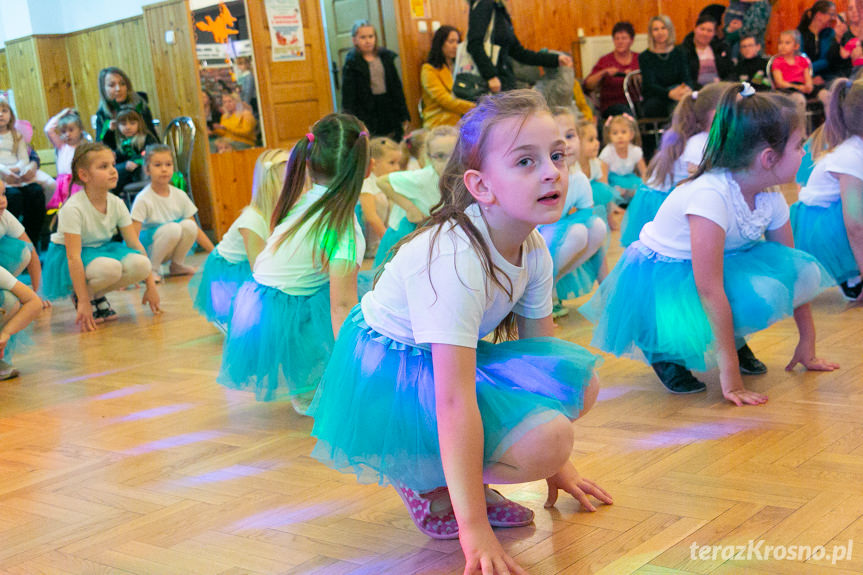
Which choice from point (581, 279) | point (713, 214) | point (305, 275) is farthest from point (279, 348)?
point (581, 279)

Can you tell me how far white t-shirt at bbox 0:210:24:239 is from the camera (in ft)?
11.8

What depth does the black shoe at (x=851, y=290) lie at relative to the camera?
122 inches

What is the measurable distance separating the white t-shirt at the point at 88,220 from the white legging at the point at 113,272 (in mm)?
127

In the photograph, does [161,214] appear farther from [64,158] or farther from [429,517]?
[429,517]

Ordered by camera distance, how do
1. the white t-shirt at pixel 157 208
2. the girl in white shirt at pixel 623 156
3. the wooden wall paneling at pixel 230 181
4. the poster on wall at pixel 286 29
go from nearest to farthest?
the white t-shirt at pixel 157 208 → the girl in white shirt at pixel 623 156 → the wooden wall paneling at pixel 230 181 → the poster on wall at pixel 286 29

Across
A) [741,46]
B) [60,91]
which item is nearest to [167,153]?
[60,91]

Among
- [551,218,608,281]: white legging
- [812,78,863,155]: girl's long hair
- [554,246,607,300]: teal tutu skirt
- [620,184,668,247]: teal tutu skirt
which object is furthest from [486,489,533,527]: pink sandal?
[620,184,668,247]: teal tutu skirt

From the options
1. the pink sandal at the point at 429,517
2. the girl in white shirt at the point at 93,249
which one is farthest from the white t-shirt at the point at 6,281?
the pink sandal at the point at 429,517

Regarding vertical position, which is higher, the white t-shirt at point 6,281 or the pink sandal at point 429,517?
the white t-shirt at point 6,281

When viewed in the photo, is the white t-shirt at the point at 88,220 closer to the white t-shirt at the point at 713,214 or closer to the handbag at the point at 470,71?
the white t-shirt at the point at 713,214

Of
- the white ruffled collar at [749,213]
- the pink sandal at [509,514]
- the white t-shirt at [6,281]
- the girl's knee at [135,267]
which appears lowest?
the pink sandal at [509,514]

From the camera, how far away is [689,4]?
9773 mm

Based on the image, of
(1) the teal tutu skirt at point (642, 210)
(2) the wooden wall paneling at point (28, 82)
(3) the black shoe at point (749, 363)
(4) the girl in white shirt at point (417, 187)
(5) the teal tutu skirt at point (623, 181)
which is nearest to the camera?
(3) the black shoe at point (749, 363)

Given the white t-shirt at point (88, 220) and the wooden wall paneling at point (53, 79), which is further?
the wooden wall paneling at point (53, 79)
